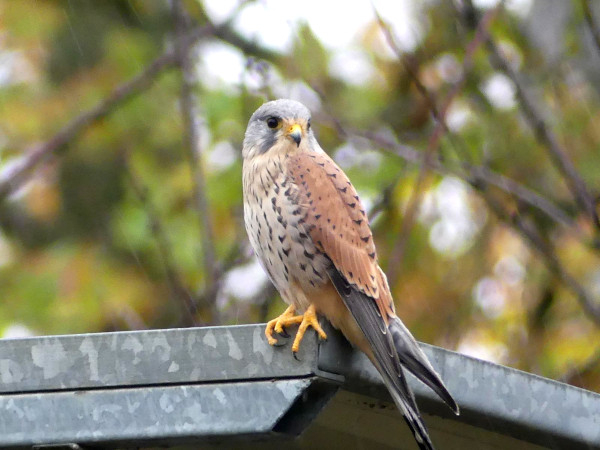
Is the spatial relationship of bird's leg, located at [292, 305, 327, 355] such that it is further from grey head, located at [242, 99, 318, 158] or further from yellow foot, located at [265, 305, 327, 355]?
grey head, located at [242, 99, 318, 158]

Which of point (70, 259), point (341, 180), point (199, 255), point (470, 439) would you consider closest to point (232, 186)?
point (199, 255)

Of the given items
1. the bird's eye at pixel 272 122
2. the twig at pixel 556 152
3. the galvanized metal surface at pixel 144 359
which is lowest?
the galvanized metal surface at pixel 144 359

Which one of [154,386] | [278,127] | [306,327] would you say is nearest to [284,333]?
[306,327]

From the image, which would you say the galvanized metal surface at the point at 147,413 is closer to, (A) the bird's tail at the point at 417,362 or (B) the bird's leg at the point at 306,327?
(B) the bird's leg at the point at 306,327

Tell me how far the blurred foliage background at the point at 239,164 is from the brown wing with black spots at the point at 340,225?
1.06 m

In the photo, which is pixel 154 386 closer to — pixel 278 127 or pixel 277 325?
pixel 277 325

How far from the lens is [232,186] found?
4949 mm

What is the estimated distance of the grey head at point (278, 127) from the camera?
332 cm

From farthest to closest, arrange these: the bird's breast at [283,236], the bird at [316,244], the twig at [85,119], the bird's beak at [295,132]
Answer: the twig at [85,119] → the bird's beak at [295,132] → the bird's breast at [283,236] → the bird at [316,244]

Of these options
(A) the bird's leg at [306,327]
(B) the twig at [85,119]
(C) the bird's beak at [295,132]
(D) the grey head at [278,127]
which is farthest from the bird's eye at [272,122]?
(B) the twig at [85,119]

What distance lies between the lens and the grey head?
3320 millimetres

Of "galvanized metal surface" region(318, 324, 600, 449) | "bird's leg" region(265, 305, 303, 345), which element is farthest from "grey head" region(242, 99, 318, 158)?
"galvanized metal surface" region(318, 324, 600, 449)

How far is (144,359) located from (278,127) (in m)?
1.63

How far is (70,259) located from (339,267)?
9.34ft
